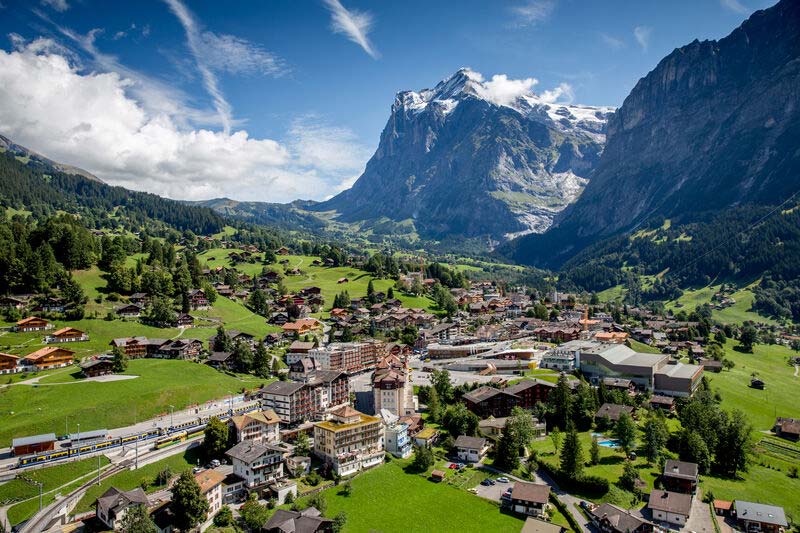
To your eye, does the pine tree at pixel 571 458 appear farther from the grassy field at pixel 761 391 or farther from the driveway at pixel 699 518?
the grassy field at pixel 761 391

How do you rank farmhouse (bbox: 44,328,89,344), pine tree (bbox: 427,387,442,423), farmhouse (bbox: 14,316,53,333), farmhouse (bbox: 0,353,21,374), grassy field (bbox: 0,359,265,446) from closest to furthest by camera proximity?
1. grassy field (bbox: 0,359,265,446)
2. farmhouse (bbox: 0,353,21,374)
3. pine tree (bbox: 427,387,442,423)
4. farmhouse (bbox: 44,328,89,344)
5. farmhouse (bbox: 14,316,53,333)

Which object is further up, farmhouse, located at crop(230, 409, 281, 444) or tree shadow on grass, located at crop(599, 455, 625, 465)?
farmhouse, located at crop(230, 409, 281, 444)

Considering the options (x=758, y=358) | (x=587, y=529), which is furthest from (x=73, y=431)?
(x=758, y=358)

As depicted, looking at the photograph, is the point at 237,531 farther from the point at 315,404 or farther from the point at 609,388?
the point at 609,388

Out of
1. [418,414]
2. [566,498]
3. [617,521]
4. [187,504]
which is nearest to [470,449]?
[566,498]

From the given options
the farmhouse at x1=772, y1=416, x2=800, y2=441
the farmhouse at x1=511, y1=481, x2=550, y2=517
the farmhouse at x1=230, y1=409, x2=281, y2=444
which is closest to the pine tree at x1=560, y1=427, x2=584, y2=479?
the farmhouse at x1=511, y1=481, x2=550, y2=517

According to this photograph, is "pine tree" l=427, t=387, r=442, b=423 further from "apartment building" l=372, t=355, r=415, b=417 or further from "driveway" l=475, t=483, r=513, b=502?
"driveway" l=475, t=483, r=513, b=502
